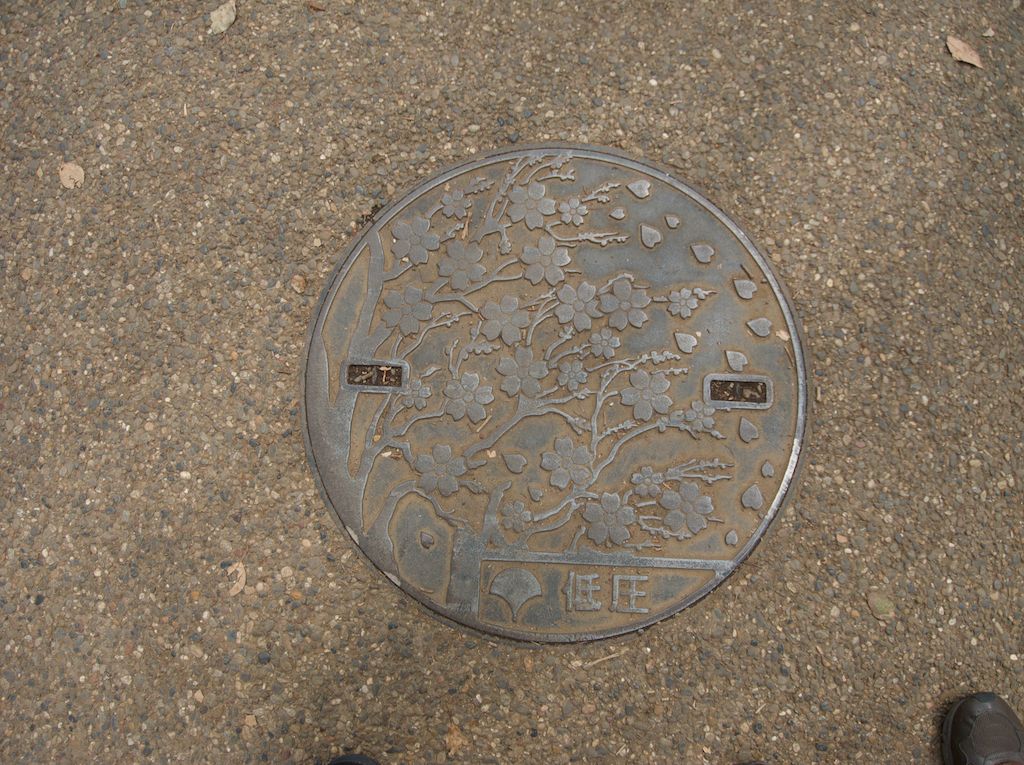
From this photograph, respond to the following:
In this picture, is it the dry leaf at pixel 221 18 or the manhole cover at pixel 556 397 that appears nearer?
the manhole cover at pixel 556 397

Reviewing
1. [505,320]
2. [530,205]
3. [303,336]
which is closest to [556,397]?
[505,320]

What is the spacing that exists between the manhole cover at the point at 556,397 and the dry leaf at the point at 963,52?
3.10 ft

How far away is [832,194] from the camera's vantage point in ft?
7.36

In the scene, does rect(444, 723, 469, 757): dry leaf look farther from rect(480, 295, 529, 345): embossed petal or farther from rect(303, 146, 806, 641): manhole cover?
rect(480, 295, 529, 345): embossed petal

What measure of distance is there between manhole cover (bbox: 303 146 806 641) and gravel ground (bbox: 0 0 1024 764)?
0.11 meters

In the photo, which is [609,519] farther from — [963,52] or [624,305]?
[963,52]

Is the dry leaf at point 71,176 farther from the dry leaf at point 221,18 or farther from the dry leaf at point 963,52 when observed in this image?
the dry leaf at point 963,52

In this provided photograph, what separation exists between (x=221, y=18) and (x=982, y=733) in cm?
317

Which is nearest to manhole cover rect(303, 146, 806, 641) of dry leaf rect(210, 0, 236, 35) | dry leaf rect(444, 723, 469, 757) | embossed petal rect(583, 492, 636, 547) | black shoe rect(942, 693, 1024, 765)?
embossed petal rect(583, 492, 636, 547)

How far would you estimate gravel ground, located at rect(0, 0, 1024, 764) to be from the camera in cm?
203

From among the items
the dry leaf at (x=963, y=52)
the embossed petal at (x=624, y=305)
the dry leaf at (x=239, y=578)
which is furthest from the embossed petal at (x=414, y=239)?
the dry leaf at (x=963, y=52)

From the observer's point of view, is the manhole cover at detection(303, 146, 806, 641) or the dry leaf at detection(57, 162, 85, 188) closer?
the manhole cover at detection(303, 146, 806, 641)

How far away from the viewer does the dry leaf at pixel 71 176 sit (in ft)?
7.66

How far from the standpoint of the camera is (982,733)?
6.40 feet
